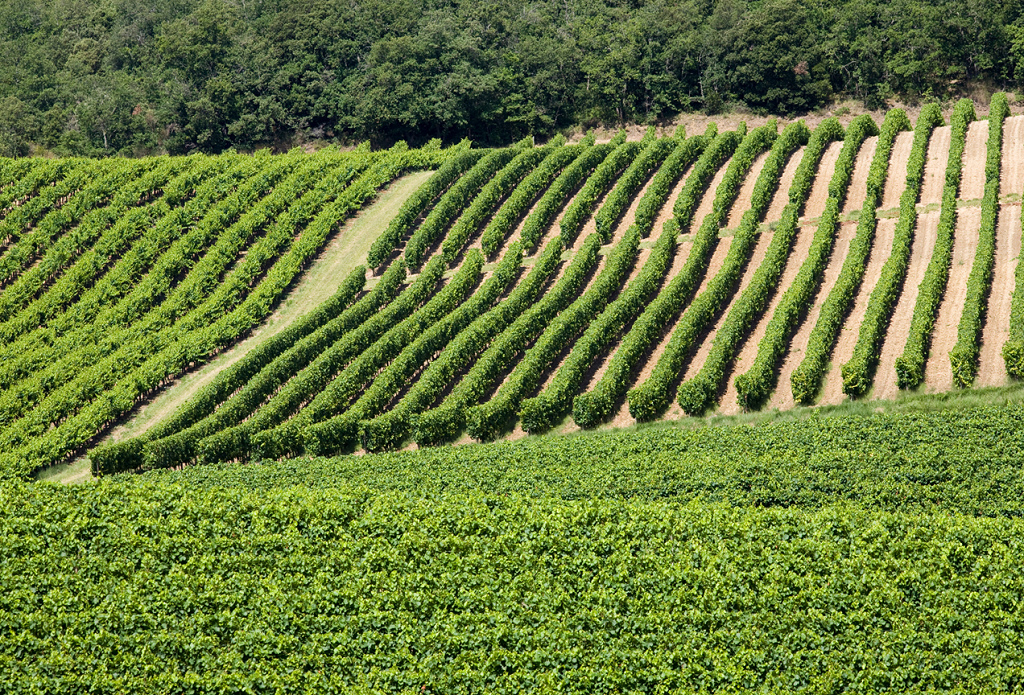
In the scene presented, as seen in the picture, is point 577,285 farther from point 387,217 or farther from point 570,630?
point 570,630

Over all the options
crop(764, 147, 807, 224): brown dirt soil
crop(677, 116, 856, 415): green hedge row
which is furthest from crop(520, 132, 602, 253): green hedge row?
crop(764, 147, 807, 224): brown dirt soil

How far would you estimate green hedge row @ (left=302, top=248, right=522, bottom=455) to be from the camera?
4928cm

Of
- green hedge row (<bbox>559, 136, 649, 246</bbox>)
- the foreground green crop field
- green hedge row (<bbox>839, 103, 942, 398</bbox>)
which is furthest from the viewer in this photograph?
green hedge row (<bbox>559, 136, 649, 246</bbox>)

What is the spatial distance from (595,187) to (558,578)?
43.2 meters

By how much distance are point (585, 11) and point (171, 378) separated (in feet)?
239

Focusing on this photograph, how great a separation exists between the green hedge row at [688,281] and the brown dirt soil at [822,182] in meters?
2.84

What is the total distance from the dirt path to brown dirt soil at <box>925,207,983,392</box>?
36342mm

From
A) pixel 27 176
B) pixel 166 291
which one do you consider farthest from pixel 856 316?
pixel 27 176

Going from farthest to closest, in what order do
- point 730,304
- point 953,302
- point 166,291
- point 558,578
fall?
1. point 166,291
2. point 730,304
3. point 953,302
4. point 558,578

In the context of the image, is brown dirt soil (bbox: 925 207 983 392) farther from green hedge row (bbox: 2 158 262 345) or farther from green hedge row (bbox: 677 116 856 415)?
green hedge row (bbox: 2 158 262 345)

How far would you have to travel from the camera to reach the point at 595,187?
73.0m

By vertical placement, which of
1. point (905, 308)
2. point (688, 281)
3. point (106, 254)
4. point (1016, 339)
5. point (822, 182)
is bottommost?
point (1016, 339)

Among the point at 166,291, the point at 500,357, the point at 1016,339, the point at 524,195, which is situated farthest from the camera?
the point at 524,195

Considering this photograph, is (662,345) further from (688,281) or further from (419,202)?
(419,202)
